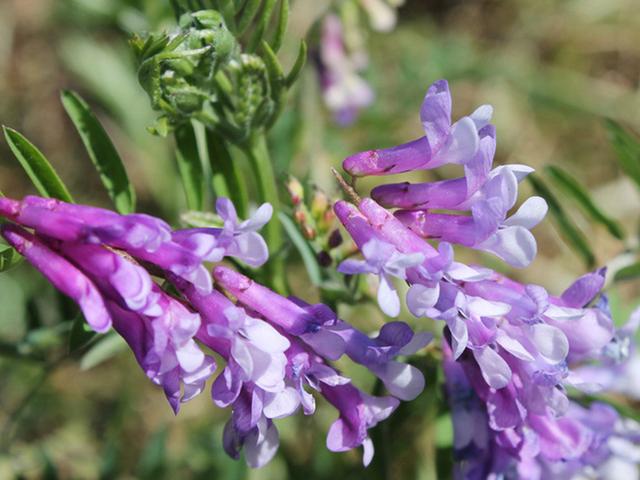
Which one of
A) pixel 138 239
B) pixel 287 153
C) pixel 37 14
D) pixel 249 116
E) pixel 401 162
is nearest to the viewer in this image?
pixel 138 239

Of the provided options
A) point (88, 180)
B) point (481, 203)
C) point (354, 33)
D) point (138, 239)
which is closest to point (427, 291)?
point (481, 203)

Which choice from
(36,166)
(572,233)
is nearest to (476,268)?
(36,166)

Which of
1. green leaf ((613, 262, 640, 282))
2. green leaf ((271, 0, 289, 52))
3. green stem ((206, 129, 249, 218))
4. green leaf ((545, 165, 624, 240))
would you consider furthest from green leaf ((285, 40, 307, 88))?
green leaf ((613, 262, 640, 282))

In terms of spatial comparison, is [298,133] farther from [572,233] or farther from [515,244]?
[515,244]

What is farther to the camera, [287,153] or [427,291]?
[287,153]

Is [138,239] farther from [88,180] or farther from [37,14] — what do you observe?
[37,14]

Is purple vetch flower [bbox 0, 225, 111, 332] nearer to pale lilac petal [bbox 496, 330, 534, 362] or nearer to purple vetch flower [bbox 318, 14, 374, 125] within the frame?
pale lilac petal [bbox 496, 330, 534, 362]
